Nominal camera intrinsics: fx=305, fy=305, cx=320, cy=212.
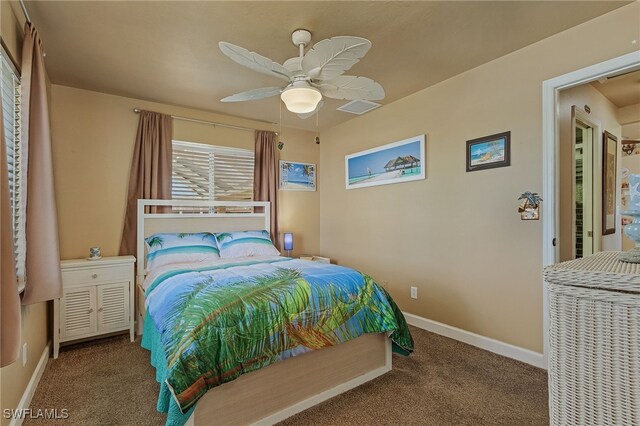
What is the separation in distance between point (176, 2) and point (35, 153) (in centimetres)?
141

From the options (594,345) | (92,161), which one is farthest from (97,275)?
(594,345)

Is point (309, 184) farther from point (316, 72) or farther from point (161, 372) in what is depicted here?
point (161, 372)

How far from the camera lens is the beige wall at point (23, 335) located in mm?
1697

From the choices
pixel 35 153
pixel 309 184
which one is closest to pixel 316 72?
pixel 35 153

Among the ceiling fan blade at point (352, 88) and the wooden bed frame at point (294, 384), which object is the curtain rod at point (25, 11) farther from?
the wooden bed frame at point (294, 384)

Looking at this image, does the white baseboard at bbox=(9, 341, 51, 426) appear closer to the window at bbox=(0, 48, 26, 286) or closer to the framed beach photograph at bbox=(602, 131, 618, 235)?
the window at bbox=(0, 48, 26, 286)

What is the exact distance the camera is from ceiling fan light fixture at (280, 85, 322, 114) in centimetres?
208

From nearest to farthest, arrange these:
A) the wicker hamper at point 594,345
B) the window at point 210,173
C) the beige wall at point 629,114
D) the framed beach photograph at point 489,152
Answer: the wicker hamper at point 594,345 → the framed beach photograph at point 489,152 → the beige wall at point 629,114 → the window at point 210,173

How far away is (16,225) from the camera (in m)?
2.05

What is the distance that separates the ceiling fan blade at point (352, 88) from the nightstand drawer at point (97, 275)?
8.69ft

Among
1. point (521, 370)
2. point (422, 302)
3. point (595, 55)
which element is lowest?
point (521, 370)

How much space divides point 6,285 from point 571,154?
13.6 feet

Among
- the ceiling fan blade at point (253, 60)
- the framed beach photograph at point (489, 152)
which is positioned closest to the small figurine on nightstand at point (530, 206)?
the framed beach photograph at point (489, 152)

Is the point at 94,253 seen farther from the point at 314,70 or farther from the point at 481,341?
the point at 481,341
